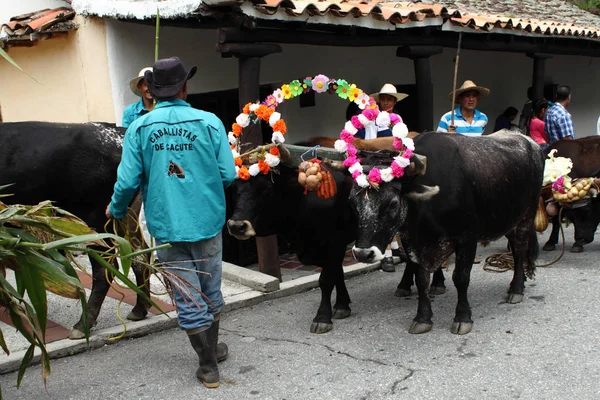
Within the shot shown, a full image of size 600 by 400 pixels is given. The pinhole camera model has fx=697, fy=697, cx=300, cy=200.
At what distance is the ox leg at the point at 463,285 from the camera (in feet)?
17.5

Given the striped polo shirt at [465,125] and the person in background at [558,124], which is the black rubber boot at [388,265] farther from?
the person in background at [558,124]

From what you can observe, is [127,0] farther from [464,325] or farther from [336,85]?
[464,325]

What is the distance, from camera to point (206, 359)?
14.4 ft

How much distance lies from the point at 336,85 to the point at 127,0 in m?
2.49

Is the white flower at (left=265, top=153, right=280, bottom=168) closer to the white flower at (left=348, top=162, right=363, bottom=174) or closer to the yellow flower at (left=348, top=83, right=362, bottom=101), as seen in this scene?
the white flower at (left=348, top=162, right=363, bottom=174)

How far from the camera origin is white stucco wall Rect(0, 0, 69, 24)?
800 cm

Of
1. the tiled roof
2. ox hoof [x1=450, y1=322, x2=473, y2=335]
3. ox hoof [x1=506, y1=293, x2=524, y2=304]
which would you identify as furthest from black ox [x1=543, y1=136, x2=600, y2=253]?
the tiled roof

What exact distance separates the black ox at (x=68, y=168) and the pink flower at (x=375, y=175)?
6.14ft

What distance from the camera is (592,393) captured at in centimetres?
412

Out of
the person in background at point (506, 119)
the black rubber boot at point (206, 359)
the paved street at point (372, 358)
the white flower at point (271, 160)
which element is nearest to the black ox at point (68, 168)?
the paved street at point (372, 358)

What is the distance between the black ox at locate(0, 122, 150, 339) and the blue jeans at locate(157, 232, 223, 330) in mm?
964

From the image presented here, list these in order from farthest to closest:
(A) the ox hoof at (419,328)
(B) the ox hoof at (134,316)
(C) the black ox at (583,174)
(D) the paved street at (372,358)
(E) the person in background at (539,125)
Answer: (E) the person in background at (539,125) < (C) the black ox at (583,174) < (B) the ox hoof at (134,316) < (A) the ox hoof at (419,328) < (D) the paved street at (372,358)

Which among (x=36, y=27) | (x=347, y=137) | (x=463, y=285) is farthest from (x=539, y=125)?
(x=36, y=27)

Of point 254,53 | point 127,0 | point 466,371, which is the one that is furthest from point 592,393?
point 127,0
